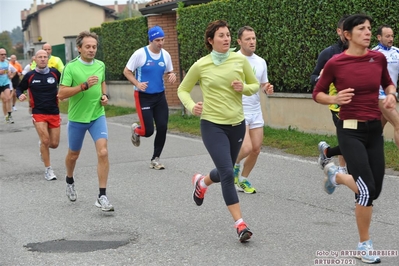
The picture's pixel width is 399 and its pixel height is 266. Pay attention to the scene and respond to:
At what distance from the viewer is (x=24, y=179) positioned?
10773mm

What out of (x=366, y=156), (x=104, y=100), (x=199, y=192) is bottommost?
(x=199, y=192)

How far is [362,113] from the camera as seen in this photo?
19.2 ft

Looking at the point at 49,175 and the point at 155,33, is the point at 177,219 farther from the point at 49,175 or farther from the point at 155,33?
the point at 155,33

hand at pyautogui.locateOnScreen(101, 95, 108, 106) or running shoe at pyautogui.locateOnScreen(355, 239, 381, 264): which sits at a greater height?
hand at pyautogui.locateOnScreen(101, 95, 108, 106)

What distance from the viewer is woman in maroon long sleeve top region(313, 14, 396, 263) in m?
5.79

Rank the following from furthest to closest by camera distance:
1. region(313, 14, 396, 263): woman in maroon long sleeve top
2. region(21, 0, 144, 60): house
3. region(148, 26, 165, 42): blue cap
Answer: region(21, 0, 144, 60): house, region(148, 26, 165, 42): blue cap, region(313, 14, 396, 263): woman in maroon long sleeve top

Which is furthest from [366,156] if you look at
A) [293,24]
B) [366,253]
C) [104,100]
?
[293,24]

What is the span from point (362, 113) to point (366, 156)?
1.12ft

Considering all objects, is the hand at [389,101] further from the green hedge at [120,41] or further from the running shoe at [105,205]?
the green hedge at [120,41]

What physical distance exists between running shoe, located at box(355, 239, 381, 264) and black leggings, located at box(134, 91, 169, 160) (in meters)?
5.76

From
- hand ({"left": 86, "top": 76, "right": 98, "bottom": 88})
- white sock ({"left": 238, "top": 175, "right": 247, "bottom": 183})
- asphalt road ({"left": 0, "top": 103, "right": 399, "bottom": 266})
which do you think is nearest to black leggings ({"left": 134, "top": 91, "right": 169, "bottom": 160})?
asphalt road ({"left": 0, "top": 103, "right": 399, "bottom": 266})

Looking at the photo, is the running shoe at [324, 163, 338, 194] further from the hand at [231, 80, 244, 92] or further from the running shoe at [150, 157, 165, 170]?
the running shoe at [150, 157, 165, 170]

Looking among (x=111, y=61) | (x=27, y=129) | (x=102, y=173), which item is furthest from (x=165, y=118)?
(x=111, y=61)

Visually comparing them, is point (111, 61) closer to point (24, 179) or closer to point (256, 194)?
point (24, 179)
